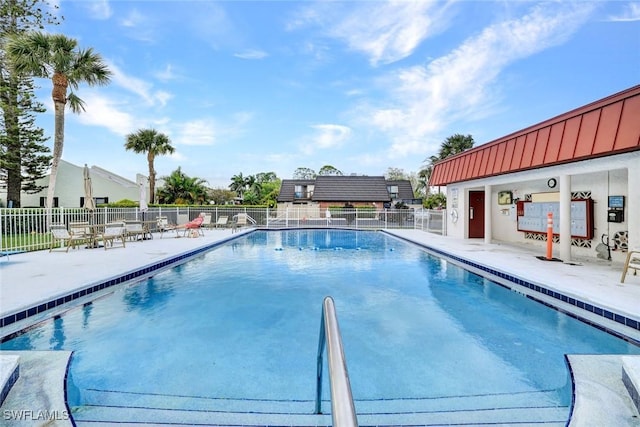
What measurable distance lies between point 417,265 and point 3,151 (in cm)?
2524

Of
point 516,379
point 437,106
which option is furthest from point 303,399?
point 437,106

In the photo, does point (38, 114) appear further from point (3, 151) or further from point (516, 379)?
point (516, 379)

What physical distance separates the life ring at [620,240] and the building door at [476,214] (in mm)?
5326

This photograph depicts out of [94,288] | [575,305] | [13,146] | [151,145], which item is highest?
[151,145]

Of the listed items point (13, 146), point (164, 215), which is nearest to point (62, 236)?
point (164, 215)

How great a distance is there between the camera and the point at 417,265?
8.56 metres

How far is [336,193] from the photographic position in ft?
108

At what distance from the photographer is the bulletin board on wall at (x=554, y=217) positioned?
8.27 metres

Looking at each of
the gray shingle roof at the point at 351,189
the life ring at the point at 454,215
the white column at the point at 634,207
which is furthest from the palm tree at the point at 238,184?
the white column at the point at 634,207

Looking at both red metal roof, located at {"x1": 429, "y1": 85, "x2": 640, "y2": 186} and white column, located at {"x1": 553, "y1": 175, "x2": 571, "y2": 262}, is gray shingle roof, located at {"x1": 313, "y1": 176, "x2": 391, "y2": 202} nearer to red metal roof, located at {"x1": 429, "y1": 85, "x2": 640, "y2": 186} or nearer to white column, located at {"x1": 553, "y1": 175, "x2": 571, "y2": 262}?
red metal roof, located at {"x1": 429, "y1": 85, "x2": 640, "y2": 186}

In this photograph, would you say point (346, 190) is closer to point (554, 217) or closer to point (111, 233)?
point (554, 217)

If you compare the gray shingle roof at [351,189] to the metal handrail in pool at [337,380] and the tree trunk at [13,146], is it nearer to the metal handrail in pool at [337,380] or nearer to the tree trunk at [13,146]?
the tree trunk at [13,146]

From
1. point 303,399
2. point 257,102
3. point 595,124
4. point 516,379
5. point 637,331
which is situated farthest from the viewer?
point 257,102

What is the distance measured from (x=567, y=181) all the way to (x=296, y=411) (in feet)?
27.7
